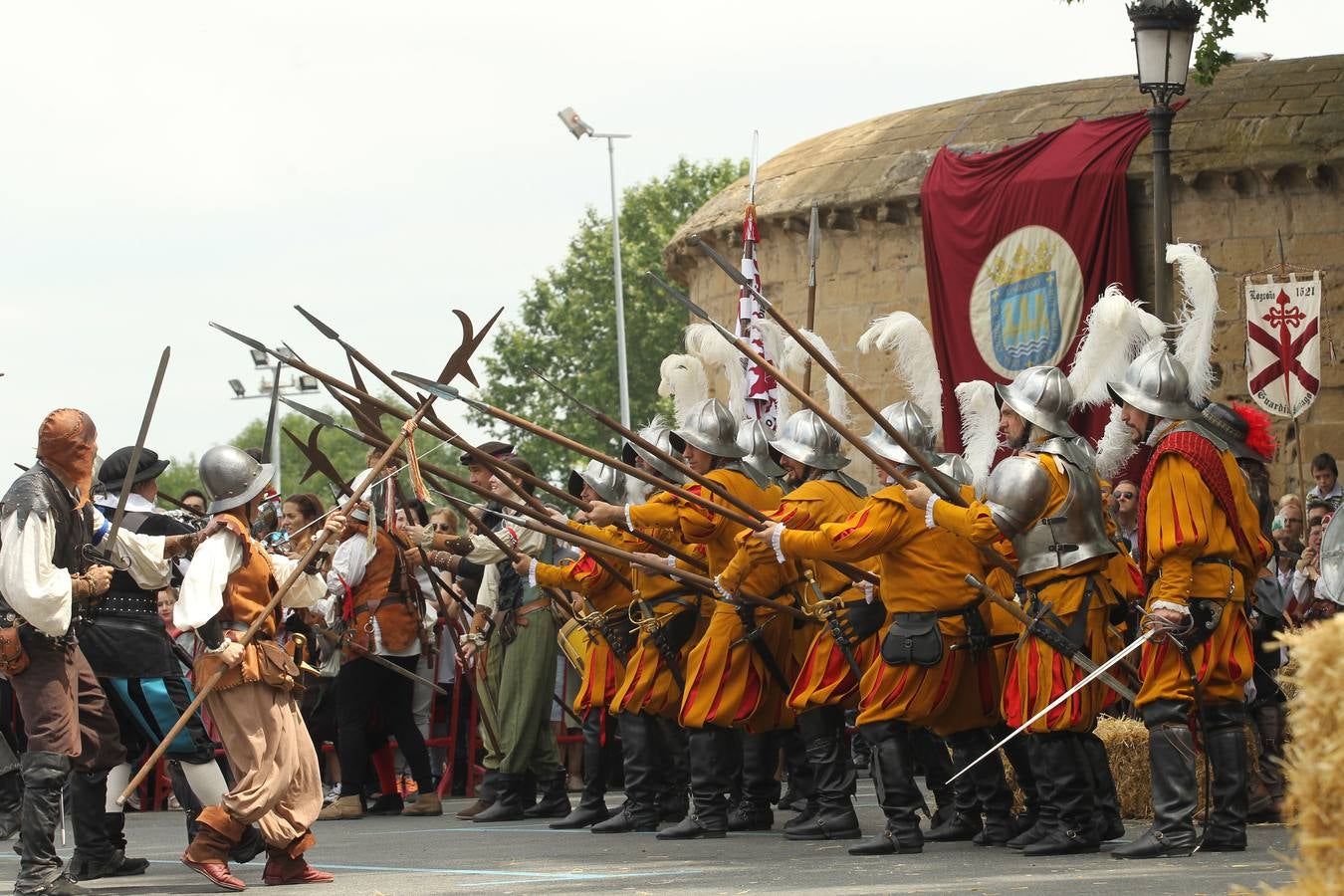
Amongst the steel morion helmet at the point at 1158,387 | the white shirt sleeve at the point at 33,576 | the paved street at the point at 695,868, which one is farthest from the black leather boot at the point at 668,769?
the white shirt sleeve at the point at 33,576

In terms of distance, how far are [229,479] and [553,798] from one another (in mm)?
3743

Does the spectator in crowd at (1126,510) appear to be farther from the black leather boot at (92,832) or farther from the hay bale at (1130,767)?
the black leather boot at (92,832)

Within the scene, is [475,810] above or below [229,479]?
below

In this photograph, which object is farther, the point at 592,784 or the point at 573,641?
the point at 573,641

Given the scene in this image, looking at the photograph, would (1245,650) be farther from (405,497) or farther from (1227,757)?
(405,497)

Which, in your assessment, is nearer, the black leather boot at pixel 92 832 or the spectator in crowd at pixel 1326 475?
the black leather boot at pixel 92 832

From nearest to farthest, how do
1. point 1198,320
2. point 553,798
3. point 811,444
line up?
1. point 1198,320
2. point 811,444
3. point 553,798

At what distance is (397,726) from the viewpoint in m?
11.3

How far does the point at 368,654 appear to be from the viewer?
11117 millimetres

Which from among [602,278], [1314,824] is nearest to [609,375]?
[602,278]

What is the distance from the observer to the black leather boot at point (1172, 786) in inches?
297

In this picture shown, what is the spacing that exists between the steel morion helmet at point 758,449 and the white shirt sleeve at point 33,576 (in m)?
3.49

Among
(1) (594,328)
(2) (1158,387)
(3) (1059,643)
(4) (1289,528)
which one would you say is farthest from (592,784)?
(1) (594,328)

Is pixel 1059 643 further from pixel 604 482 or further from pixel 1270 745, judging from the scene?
pixel 604 482
